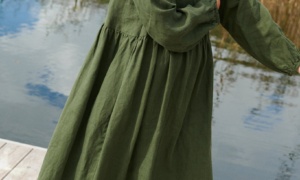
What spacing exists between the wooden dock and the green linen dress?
0.83 metres

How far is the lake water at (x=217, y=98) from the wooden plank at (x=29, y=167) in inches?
26.9

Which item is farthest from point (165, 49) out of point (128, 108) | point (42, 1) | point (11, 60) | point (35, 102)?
point (42, 1)

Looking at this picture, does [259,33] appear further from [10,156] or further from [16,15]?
[16,15]

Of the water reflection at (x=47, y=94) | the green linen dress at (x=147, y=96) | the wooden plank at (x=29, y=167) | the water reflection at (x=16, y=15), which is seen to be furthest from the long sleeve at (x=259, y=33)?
the water reflection at (x=16, y=15)

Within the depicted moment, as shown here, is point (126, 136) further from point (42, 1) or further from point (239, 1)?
point (42, 1)

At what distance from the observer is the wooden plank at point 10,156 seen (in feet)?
8.70

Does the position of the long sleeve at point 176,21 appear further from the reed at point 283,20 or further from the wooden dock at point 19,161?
the reed at point 283,20

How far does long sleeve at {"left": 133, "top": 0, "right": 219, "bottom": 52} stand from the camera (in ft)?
5.35

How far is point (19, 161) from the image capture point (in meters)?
2.75

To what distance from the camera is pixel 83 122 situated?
1.81 meters

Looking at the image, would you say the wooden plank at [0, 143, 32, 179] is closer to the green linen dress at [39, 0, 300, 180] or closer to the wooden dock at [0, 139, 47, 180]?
the wooden dock at [0, 139, 47, 180]

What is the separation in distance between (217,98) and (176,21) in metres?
2.83

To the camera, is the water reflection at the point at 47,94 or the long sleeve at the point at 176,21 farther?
the water reflection at the point at 47,94

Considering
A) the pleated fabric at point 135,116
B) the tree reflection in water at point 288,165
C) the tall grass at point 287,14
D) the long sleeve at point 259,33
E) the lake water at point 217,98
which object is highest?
the long sleeve at point 259,33
